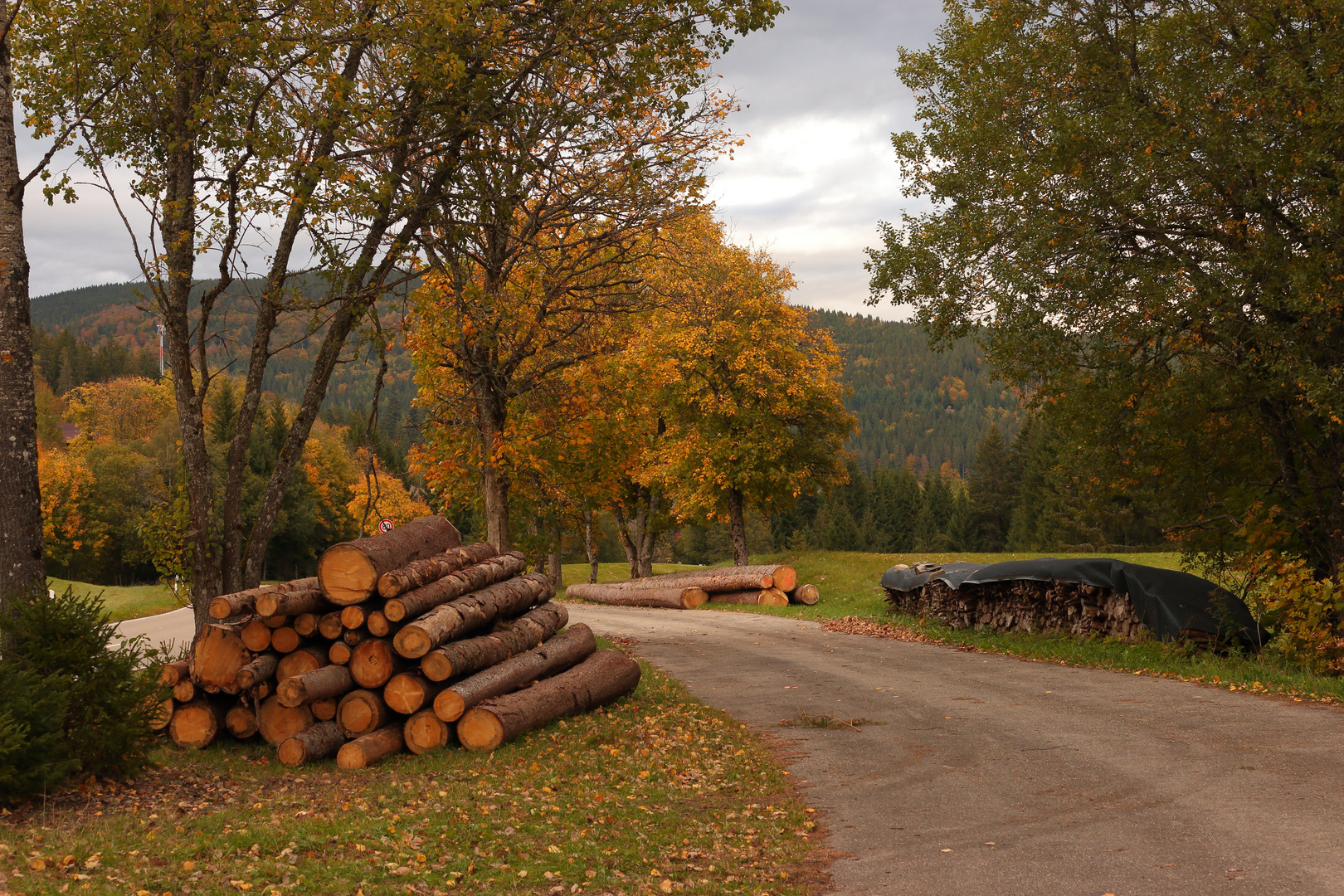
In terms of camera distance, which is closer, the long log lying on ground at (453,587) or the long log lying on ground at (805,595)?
the long log lying on ground at (453,587)

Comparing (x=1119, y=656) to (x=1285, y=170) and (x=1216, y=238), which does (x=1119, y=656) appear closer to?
(x=1216, y=238)

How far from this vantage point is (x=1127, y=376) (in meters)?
13.4

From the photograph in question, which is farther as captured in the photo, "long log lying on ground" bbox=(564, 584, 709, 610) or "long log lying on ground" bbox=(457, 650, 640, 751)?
"long log lying on ground" bbox=(564, 584, 709, 610)

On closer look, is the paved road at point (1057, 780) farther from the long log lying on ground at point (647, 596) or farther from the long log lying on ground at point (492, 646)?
the long log lying on ground at point (647, 596)

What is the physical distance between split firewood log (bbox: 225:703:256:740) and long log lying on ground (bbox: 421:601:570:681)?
1.86 m

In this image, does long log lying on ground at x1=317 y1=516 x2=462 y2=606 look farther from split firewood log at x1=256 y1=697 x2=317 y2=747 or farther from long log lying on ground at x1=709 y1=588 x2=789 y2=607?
long log lying on ground at x1=709 y1=588 x2=789 y2=607

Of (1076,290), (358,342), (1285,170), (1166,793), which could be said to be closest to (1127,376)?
(1076,290)

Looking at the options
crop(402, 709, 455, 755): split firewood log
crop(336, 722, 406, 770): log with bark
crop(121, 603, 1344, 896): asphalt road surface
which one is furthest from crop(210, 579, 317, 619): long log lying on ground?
crop(121, 603, 1344, 896): asphalt road surface

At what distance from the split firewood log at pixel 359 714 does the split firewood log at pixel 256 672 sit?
33.5 inches

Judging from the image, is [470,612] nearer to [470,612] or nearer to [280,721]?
[470,612]

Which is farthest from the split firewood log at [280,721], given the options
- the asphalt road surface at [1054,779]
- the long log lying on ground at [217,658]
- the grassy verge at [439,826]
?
the asphalt road surface at [1054,779]

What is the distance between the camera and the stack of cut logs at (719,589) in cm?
2669

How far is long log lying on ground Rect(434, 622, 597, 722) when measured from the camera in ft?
30.1

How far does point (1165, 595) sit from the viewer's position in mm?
14281
